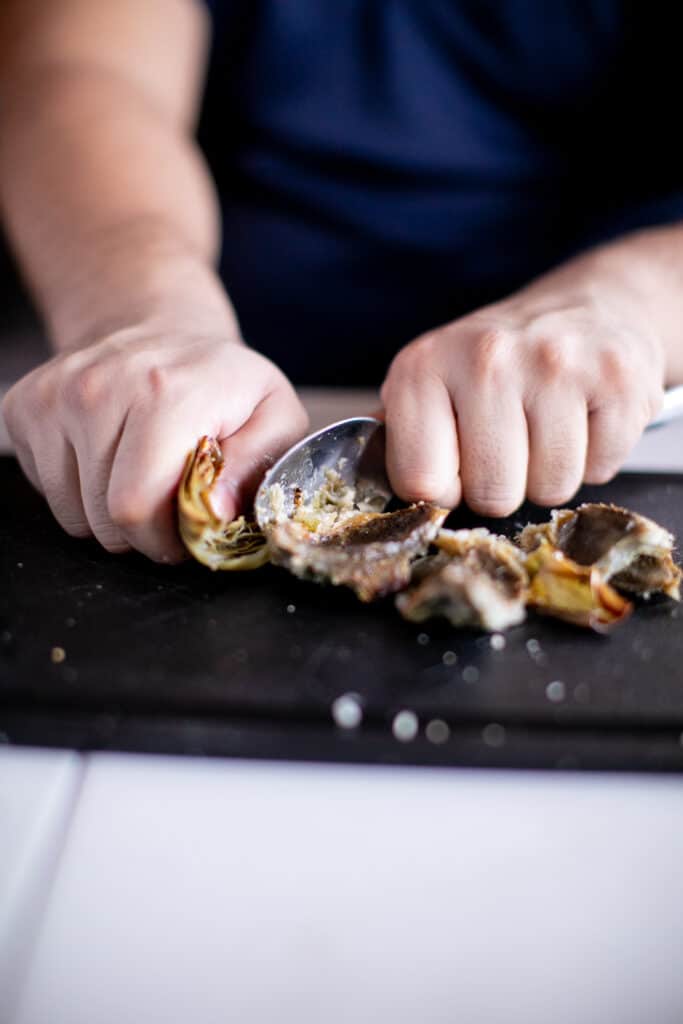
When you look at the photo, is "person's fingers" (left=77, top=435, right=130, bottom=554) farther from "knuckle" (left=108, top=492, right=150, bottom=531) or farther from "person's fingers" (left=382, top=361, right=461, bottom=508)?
"person's fingers" (left=382, top=361, right=461, bottom=508)

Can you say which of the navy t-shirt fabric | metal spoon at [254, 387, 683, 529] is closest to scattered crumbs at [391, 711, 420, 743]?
metal spoon at [254, 387, 683, 529]

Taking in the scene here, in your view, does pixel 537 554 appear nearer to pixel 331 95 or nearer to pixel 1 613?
pixel 1 613

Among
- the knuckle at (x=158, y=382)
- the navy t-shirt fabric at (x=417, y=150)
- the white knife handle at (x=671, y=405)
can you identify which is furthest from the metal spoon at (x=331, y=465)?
→ the navy t-shirt fabric at (x=417, y=150)

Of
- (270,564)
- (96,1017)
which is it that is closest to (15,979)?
(96,1017)

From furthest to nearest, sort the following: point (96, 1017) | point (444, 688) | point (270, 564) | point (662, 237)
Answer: point (662, 237) → point (270, 564) → point (444, 688) → point (96, 1017)

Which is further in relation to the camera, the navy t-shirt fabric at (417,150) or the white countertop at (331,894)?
the navy t-shirt fabric at (417,150)

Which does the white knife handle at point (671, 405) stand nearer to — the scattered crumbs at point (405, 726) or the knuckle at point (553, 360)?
the knuckle at point (553, 360)

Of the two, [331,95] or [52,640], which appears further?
[331,95]
